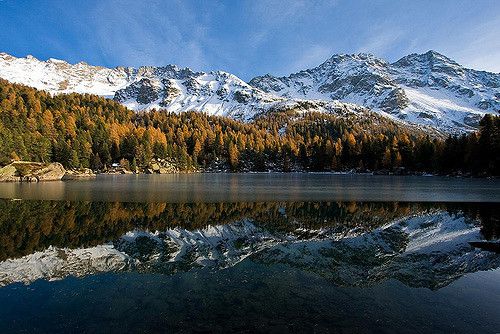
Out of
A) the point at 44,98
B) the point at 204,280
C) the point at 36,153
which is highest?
the point at 44,98

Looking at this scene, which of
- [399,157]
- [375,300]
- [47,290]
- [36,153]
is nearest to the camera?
[375,300]

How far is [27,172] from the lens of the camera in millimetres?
87062

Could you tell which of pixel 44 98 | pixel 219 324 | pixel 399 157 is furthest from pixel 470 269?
pixel 44 98

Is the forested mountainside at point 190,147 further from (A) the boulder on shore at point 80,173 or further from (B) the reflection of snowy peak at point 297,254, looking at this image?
(B) the reflection of snowy peak at point 297,254

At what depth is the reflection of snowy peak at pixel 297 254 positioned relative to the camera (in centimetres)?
1666

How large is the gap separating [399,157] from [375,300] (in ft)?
451

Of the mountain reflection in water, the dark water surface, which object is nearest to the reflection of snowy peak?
the mountain reflection in water

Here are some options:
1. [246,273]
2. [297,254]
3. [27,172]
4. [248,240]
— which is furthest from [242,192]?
[27,172]

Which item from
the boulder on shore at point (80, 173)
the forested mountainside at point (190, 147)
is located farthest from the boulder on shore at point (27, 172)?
the boulder on shore at point (80, 173)

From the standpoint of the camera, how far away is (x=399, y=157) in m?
138

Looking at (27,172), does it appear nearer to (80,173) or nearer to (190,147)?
(80,173)

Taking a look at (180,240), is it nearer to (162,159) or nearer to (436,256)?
(436,256)

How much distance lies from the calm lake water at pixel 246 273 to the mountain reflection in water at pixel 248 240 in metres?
0.10

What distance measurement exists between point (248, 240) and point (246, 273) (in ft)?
22.1
